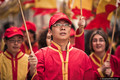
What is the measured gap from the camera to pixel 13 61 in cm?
633

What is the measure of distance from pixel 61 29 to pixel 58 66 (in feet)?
2.16

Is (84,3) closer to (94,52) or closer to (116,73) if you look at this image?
(94,52)

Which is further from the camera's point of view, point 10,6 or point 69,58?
point 10,6

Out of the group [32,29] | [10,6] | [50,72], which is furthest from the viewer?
[10,6]

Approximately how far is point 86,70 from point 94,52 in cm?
211

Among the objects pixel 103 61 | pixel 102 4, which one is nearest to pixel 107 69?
pixel 103 61

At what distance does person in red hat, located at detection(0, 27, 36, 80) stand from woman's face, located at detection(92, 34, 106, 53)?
1.77 meters

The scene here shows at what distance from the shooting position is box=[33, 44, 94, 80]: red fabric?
5.17 m

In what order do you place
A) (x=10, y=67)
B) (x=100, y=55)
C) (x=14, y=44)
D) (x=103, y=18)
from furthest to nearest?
(x=103, y=18), (x=100, y=55), (x=14, y=44), (x=10, y=67)

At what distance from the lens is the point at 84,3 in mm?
7883

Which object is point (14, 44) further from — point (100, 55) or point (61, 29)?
point (100, 55)

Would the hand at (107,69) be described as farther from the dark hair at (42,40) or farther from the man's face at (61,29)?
the dark hair at (42,40)

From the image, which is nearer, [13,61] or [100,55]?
[13,61]

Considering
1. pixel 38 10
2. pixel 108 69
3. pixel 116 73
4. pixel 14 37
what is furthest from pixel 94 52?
pixel 38 10
